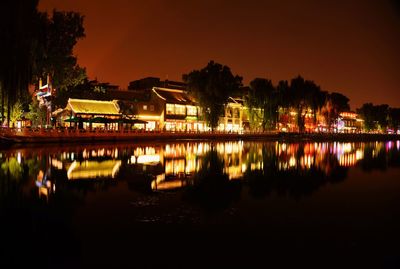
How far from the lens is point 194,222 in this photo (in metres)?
8.66

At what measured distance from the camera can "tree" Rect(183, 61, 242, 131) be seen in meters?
64.4

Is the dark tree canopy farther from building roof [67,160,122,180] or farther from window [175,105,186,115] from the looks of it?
window [175,105,186,115]

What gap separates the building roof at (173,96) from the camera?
6825 centimetres

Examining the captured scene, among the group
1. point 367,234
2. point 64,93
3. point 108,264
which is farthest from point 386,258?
point 64,93

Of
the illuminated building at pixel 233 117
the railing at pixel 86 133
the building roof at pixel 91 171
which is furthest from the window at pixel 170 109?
the building roof at pixel 91 171

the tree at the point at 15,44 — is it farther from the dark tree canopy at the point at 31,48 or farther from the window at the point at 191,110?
the window at the point at 191,110

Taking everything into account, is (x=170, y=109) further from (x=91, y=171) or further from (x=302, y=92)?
(x=91, y=171)

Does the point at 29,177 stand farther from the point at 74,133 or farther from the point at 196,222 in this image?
the point at 74,133

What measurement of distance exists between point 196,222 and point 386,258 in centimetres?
409

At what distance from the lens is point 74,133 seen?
145ft

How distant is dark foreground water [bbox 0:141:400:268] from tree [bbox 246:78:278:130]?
58758 mm

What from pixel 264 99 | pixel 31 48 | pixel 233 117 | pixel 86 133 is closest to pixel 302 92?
pixel 264 99

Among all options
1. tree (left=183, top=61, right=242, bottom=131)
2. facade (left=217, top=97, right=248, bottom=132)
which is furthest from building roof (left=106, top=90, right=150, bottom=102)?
facade (left=217, top=97, right=248, bottom=132)

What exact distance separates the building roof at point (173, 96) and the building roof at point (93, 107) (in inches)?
473
